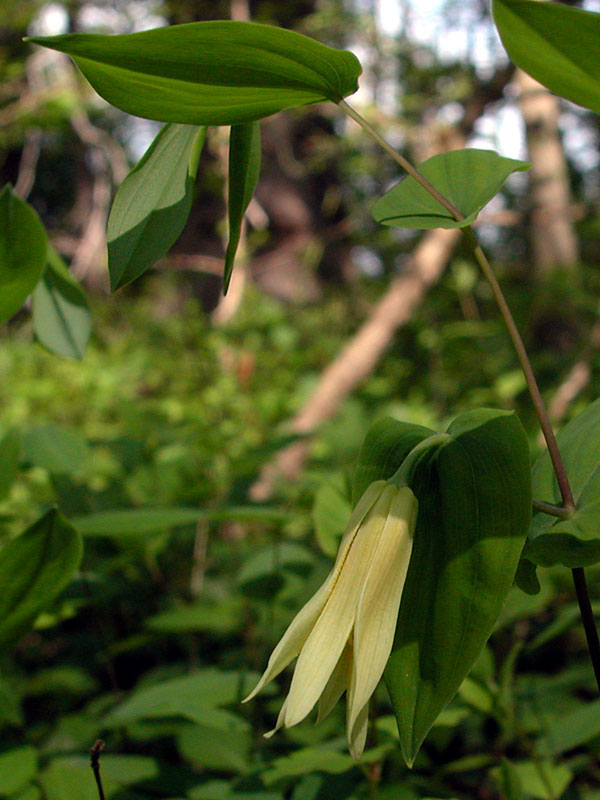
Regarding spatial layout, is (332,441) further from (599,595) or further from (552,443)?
(552,443)

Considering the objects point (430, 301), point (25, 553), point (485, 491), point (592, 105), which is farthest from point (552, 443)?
point (430, 301)

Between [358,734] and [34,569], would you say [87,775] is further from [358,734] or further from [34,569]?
[358,734]

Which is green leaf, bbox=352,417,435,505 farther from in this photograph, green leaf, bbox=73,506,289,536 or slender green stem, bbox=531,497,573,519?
green leaf, bbox=73,506,289,536

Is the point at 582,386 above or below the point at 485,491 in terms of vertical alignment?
below

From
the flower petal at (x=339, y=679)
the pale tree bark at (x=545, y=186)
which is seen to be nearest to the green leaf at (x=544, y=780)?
the flower petal at (x=339, y=679)

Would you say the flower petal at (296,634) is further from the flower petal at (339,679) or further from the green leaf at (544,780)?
the green leaf at (544,780)

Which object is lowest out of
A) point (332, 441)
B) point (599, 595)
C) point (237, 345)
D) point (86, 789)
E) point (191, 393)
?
point (191, 393)

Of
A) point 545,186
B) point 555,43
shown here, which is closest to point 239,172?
point 555,43

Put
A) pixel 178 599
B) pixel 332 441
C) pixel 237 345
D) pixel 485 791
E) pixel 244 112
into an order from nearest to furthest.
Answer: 1. pixel 244 112
2. pixel 485 791
3. pixel 178 599
4. pixel 332 441
5. pixel 237 345
